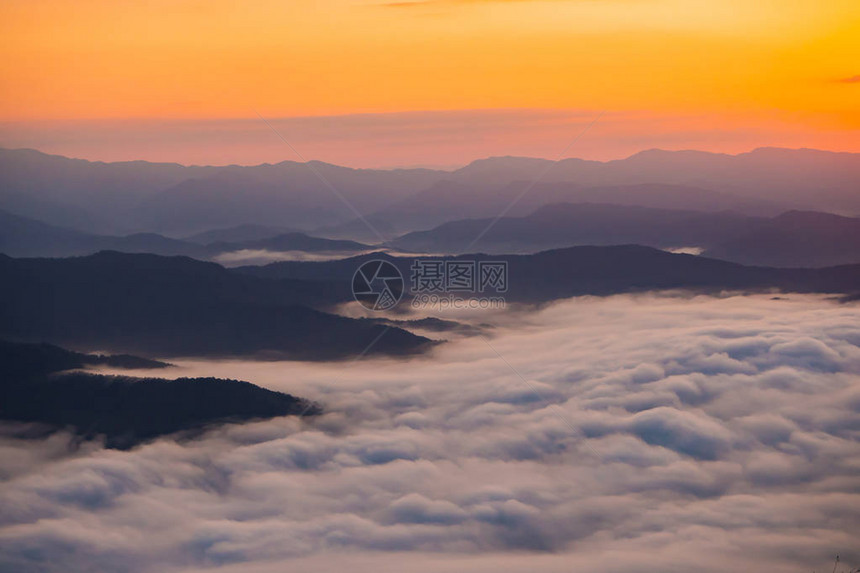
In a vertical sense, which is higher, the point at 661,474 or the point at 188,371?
the point at 188,371

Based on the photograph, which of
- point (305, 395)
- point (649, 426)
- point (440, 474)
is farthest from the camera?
point (305, 395)

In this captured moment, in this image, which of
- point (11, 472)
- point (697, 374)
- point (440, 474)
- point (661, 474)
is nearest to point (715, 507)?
point (661, 474)

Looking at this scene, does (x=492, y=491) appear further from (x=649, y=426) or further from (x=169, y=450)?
(x=169, y=450)

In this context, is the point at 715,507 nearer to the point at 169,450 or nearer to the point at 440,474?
the point at 440,474

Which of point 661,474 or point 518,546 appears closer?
point 518,546

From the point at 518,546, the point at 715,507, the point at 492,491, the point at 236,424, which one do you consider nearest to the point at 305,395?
the point at 236,424

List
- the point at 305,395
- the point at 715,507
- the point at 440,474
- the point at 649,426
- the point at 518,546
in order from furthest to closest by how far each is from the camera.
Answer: the point at 305,395 → the point at 649,426 → the point at 440,474 → the point at 715,507 → the point at 518,546
